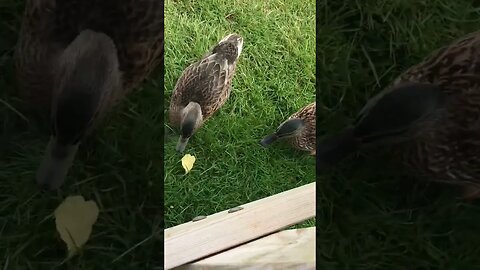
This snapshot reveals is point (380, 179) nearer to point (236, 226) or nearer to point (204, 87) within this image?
point (236, 226)

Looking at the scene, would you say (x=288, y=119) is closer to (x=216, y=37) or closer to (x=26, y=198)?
(x=216, y=37)

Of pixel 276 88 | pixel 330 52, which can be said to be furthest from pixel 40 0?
pixel 276 88

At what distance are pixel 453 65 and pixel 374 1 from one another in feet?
0.51

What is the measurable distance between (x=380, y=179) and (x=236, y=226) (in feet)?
1.12

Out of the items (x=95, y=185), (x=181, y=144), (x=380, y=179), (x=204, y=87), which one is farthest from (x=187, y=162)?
(x=380, y=179)

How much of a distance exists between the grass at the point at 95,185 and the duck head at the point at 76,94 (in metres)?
0.02

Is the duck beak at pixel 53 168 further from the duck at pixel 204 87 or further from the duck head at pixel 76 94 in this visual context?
the duck at pixel 204 87

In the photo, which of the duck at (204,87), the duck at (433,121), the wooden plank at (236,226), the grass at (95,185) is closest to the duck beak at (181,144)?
the duck at (204,87)

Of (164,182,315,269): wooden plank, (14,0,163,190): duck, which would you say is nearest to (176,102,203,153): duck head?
(164,182,315,269): wooden plank

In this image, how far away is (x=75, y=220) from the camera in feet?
2.86

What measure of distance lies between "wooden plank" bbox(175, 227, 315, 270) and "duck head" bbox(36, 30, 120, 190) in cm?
34

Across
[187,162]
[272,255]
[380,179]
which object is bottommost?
[272,255]

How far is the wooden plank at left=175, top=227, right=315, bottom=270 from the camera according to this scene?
108 cm

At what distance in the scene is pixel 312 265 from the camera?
3.57 ft
